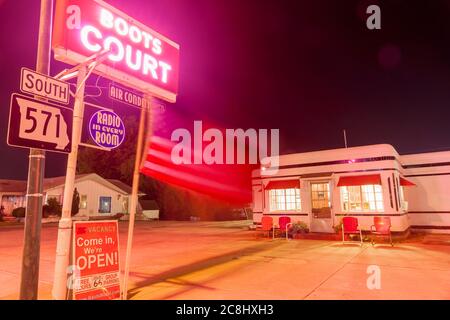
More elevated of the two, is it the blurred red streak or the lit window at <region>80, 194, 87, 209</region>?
the blurred red streak

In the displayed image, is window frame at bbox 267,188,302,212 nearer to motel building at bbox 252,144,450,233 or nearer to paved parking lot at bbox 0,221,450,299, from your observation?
motel building at bbox 252,144,450,233

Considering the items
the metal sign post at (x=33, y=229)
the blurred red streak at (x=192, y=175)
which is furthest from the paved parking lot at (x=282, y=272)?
the blurred red streak at (x=192, y=175)

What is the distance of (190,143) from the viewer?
42.6 meters

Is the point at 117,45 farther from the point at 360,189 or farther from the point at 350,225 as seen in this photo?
the point at 360,189

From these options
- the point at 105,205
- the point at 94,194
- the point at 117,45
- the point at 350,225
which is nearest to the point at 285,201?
the point at 350,225

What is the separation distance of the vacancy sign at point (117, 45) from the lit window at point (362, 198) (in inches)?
377

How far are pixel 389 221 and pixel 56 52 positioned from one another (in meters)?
11.9

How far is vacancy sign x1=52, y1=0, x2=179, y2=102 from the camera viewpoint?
621 centimetres

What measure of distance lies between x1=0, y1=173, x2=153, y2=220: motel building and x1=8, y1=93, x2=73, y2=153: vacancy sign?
3070 cm

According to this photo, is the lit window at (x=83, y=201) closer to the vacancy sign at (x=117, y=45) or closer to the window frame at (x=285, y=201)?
the window frame at (x=285, y=201)

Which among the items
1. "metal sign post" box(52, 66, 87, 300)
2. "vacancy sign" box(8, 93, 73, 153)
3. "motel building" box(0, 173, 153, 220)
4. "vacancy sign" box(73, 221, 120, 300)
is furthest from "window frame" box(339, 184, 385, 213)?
"motel building" box(0, 173, 153, 220)

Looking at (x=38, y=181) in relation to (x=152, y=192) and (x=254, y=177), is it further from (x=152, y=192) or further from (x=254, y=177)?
(x=152, y=192)
